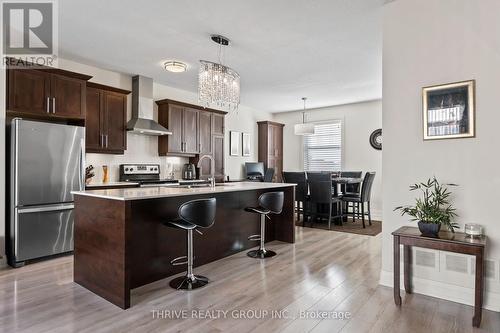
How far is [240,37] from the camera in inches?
140

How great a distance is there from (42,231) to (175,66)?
281 cm

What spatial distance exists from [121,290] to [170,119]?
3.60m

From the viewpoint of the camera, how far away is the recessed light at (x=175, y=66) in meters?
4.41

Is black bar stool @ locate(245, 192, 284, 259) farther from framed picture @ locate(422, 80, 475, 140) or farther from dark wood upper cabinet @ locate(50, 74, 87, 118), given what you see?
dark wood upper cabinet @ locate(50, 74, 87, 118)

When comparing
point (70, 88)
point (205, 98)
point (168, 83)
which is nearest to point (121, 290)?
point (205, 98)

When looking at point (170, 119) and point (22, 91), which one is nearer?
point (22, 91)

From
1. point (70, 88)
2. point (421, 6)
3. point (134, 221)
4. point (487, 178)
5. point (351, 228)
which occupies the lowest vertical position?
point (351, 228)

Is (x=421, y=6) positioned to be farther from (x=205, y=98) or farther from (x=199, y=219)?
(x=199, y=219)

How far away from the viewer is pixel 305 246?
4219 millimetres

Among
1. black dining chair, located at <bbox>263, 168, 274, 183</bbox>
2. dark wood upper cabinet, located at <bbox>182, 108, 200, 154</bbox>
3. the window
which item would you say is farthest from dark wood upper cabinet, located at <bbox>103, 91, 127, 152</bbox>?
the window

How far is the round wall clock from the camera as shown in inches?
268

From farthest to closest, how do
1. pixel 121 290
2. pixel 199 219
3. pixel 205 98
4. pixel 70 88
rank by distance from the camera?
pixel 70 88 < pixel 205 98 < pixel 199 219 < pixel 121 290

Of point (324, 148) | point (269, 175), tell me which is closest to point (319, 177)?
point (269, 175)

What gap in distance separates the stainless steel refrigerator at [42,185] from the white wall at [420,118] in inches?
146
